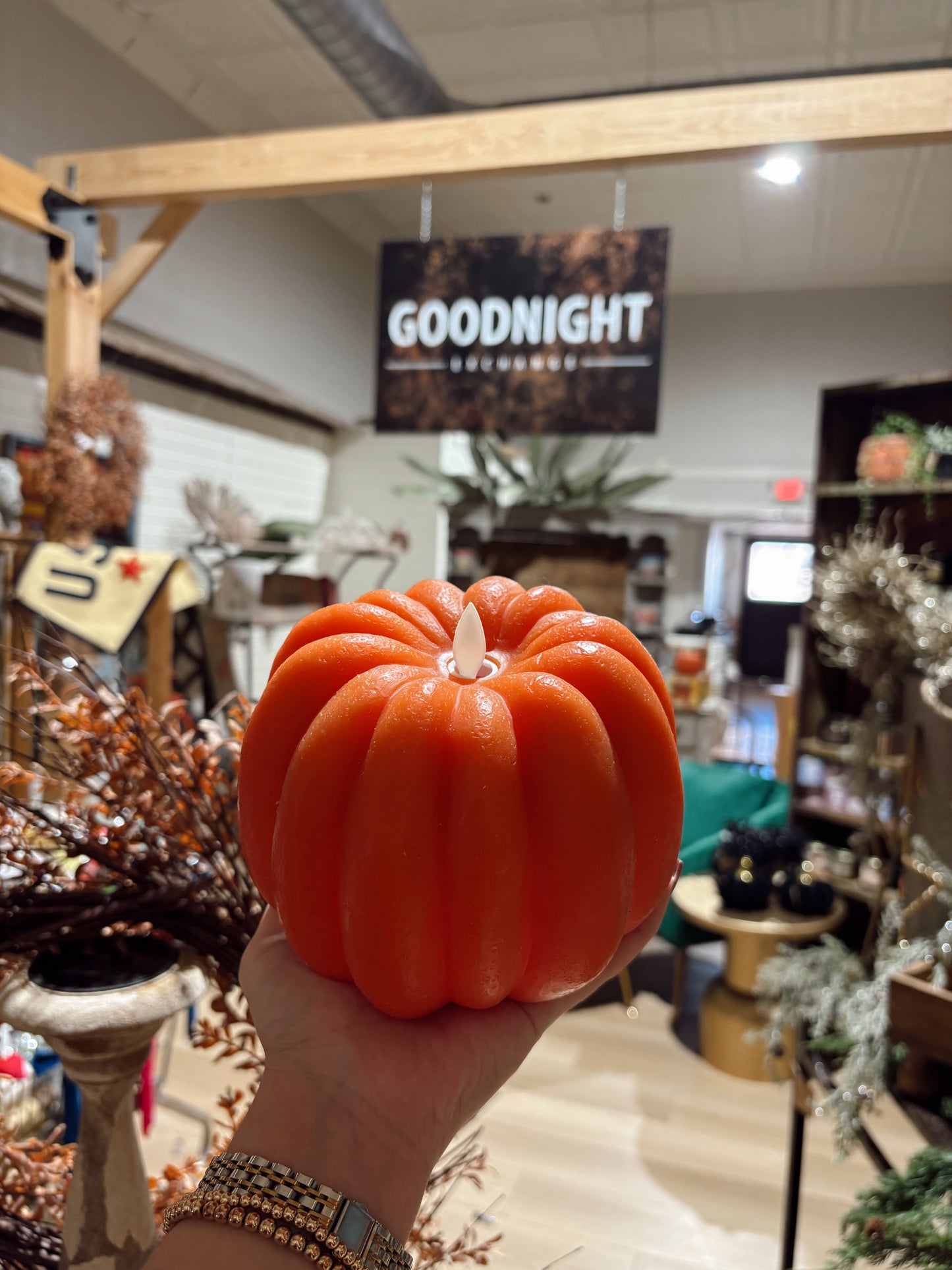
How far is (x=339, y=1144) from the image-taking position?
535 mm

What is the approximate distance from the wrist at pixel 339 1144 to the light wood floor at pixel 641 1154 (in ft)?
4.18

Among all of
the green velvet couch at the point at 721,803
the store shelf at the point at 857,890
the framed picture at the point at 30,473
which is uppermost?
the framed picture at the point at 30,473

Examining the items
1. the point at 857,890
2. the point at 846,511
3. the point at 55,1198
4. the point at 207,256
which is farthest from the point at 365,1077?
the point at 207,256

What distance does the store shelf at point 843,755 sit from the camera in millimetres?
2926

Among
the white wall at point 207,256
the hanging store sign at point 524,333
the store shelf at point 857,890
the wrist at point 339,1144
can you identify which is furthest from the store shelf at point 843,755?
the white wall at point 207,256

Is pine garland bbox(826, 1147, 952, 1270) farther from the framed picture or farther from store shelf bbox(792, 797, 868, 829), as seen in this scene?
the framed picture

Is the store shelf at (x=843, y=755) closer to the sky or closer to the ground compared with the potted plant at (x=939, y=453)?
closer to the ground

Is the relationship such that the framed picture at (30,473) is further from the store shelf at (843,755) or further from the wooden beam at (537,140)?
the store shelf at (843,755)

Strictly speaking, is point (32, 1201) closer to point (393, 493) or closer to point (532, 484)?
point (532, 484)

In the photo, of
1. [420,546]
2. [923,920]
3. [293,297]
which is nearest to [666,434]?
[420,546]

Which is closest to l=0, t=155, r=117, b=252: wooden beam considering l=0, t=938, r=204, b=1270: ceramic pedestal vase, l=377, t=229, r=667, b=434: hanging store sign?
l=377, t=229, r=667, b=434: hanging store sign

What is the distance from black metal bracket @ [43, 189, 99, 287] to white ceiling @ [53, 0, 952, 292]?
50.6 inches

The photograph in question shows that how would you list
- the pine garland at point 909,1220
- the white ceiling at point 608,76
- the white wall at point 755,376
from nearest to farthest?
the pine garland at point 909,1220
the white ceiling at point 608,76
the white wall at point 755,376

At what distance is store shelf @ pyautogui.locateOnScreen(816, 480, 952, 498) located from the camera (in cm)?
325
